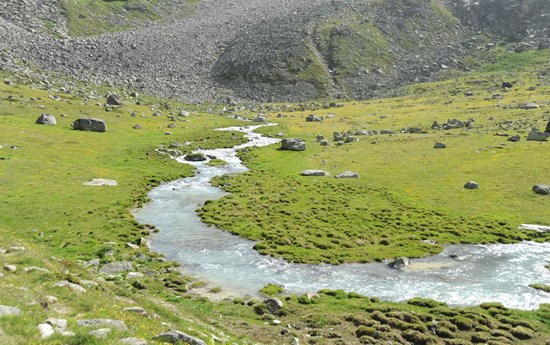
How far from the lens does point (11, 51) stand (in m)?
143

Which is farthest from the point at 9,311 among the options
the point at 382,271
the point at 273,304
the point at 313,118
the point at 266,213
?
the point at 313,118

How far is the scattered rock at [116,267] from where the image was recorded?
34000 mm

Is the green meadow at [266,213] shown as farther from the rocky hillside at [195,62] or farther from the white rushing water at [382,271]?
the rocky hillside at [195,62]

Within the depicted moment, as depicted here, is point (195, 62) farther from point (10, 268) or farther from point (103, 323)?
point (103, 323)

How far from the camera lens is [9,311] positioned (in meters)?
13.2

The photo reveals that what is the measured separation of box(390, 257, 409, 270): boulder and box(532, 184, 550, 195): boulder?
3289 centimetres

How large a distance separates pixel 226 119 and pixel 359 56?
91.3 metres

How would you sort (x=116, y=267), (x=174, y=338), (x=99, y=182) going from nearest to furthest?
(x=174, y=338)
(x=116, y=267)
(x=99, y=182)

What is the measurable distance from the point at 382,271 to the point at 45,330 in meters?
29.8

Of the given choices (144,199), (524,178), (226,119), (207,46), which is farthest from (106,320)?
(207,46)

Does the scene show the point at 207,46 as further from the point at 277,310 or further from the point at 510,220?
the point at 277,310

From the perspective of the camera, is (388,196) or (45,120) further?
(45,120)

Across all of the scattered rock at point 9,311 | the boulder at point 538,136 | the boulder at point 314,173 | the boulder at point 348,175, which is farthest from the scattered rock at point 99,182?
the boulder at point 538,136

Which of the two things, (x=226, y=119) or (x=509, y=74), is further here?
(x=509, y=74)
